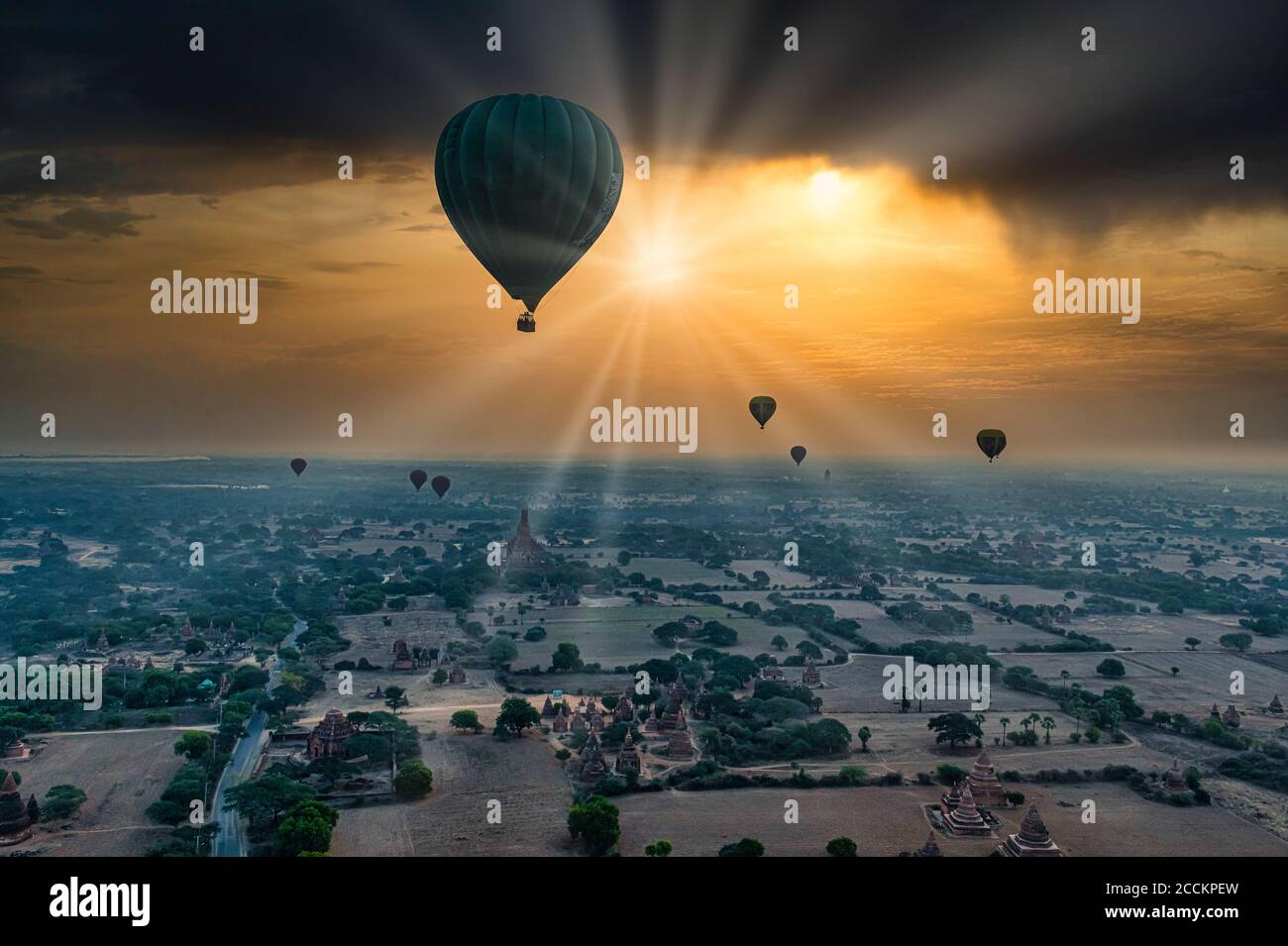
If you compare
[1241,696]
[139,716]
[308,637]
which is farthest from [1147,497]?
[139,716]

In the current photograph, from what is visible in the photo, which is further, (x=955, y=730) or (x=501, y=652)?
(x=501, y=652)

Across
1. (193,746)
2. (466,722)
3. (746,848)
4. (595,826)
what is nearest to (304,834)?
(595,826)

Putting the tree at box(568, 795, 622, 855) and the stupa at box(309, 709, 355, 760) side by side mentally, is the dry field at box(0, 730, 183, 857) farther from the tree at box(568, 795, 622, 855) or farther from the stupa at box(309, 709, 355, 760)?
the tree at box(568, 795, 622, 855)

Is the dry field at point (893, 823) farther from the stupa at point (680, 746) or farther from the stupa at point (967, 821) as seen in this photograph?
the stupa at point (680, 746)

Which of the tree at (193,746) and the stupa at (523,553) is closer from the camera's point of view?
the tree at (193,746)

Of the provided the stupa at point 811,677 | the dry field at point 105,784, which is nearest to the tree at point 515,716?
the dry field at point 105,784

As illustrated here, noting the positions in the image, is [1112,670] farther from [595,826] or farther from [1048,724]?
[595,826]
